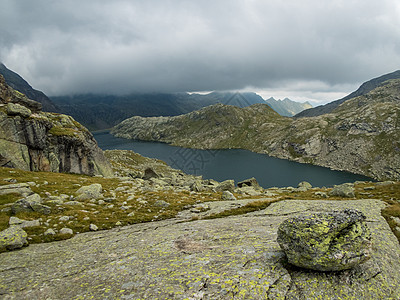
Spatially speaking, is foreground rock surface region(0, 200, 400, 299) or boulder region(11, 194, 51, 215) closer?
foreground rock surface region(0, 200, 400, 299)

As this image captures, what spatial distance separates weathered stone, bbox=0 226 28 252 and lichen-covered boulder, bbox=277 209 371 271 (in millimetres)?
16923

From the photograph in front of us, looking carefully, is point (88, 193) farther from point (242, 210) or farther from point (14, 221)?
point (242, 210)

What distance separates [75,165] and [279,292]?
58756 mm

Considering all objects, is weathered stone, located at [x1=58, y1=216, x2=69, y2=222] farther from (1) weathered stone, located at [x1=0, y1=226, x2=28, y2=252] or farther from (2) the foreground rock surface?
(2) the foreground rock surface

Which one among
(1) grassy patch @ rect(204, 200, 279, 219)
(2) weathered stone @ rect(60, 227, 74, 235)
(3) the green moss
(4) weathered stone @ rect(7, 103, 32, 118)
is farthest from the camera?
(3) the green moss

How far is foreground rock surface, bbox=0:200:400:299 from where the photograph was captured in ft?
25.7

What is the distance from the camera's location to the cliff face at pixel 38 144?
42000 mm


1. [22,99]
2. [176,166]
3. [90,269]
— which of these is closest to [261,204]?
[90,269]

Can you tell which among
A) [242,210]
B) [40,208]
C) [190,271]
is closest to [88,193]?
[40,208]

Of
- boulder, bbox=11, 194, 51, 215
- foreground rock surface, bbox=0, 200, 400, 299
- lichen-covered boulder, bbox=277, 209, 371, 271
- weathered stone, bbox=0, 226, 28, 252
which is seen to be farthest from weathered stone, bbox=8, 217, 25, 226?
lichen-covered boulder, bbox=277, 209, 371, 271

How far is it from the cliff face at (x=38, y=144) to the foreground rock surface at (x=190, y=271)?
41.1 metres

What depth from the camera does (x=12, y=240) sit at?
42.8 feet

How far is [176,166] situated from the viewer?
184m

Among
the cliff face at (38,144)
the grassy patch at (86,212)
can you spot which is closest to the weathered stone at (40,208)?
the grassy patch at (86,212)
